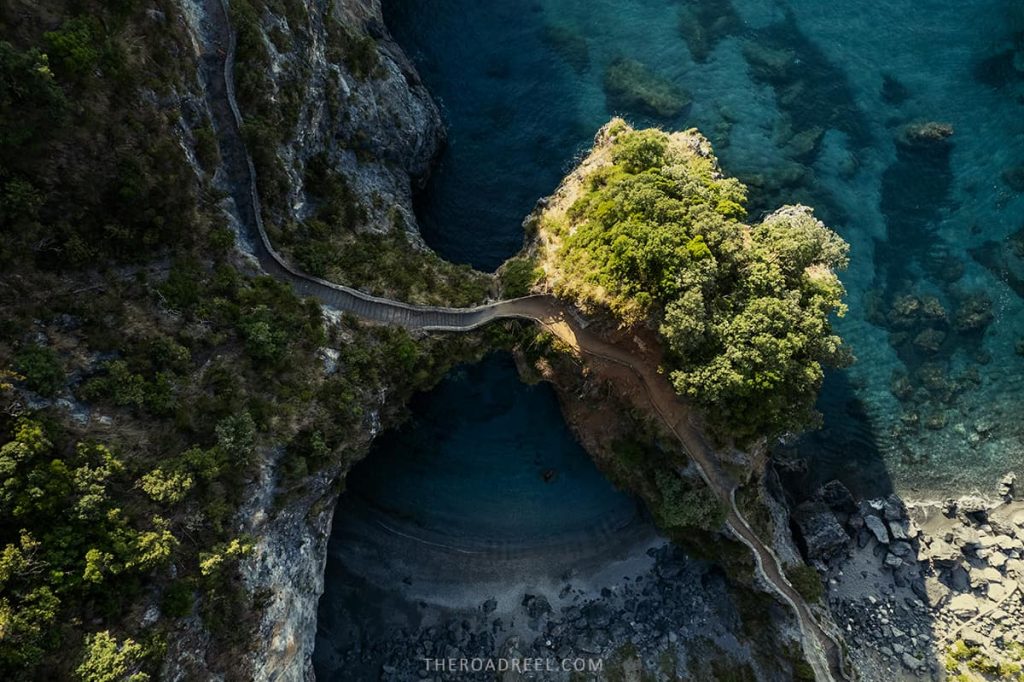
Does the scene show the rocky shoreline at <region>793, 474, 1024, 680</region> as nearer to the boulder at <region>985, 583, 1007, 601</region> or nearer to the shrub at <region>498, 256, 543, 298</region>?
the boulder at <region>985, 583, 1007, 601</region>

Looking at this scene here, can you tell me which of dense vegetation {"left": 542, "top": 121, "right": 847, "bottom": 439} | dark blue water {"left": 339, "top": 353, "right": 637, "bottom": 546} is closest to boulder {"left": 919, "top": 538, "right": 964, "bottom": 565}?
dense vegetation {"left": 542, "top": 121, "right": 847, "bottom": 439}

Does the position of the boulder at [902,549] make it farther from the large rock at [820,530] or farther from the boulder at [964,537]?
the large rock at [820,530]

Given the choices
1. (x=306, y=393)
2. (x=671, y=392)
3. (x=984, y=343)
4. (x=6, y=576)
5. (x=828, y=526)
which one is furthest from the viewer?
(x=984, y=343)

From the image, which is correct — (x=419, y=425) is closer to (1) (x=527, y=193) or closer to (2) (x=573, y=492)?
(2) (x=573, y=492)

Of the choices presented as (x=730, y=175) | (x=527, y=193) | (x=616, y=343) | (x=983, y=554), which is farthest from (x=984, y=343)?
(x=527, y=193)

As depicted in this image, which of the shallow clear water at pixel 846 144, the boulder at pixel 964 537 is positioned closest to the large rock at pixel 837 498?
the shallow clear water at pixel 846 144

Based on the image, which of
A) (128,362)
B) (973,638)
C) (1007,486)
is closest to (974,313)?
(1007,486)

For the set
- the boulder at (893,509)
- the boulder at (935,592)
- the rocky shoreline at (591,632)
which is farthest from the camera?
the boulder at (893,509)
